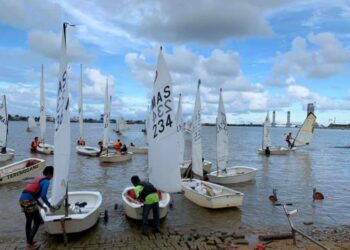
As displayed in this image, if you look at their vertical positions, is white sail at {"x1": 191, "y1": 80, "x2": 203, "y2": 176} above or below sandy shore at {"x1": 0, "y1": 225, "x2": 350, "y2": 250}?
above

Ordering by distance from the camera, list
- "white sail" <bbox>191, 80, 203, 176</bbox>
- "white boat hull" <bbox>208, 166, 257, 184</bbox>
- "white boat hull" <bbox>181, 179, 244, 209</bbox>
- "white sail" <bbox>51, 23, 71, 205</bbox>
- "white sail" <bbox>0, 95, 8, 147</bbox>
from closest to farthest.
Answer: "white sail" <bbox>51, 23, 71, 205</bbox> < "white boat hull" <bbox>181, 179, 244, 209</bbox> < "white sail" <bbox>191, 80, 203, 176</bbox> < "white boat hull" <bbox>208, 166, 257, 184</bbox> < "white sail" <bbox>0, 95, 8, 147</bbox>

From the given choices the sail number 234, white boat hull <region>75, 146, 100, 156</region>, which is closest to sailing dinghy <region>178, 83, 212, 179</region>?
the sail number 234

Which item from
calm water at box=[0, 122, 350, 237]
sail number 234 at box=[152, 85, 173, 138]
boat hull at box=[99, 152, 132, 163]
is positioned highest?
sail number 234 at box=[152, 85, 173, 138]

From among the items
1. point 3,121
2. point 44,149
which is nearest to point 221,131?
point 3,121

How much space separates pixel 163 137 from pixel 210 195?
4148mm

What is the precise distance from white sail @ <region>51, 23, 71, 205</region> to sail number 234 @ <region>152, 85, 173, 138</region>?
2761 millimetres

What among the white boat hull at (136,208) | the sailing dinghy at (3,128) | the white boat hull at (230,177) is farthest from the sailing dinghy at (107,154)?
the white boat hull at (136,208)

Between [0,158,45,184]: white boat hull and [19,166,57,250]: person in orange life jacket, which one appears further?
[0,158,45,184]: white boat hull

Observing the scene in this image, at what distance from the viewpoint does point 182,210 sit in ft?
44.4

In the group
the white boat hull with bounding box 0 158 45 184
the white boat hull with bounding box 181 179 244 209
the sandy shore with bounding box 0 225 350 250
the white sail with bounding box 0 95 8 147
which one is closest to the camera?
the sandy shore with bounding box 0 225 350 250

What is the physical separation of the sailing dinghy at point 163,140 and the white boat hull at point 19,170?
31.3 ft

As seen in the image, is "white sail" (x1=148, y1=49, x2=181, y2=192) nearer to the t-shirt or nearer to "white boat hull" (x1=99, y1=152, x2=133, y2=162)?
the t-shirt

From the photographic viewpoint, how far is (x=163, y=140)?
11008mm

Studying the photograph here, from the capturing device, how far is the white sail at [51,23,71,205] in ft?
29.7
